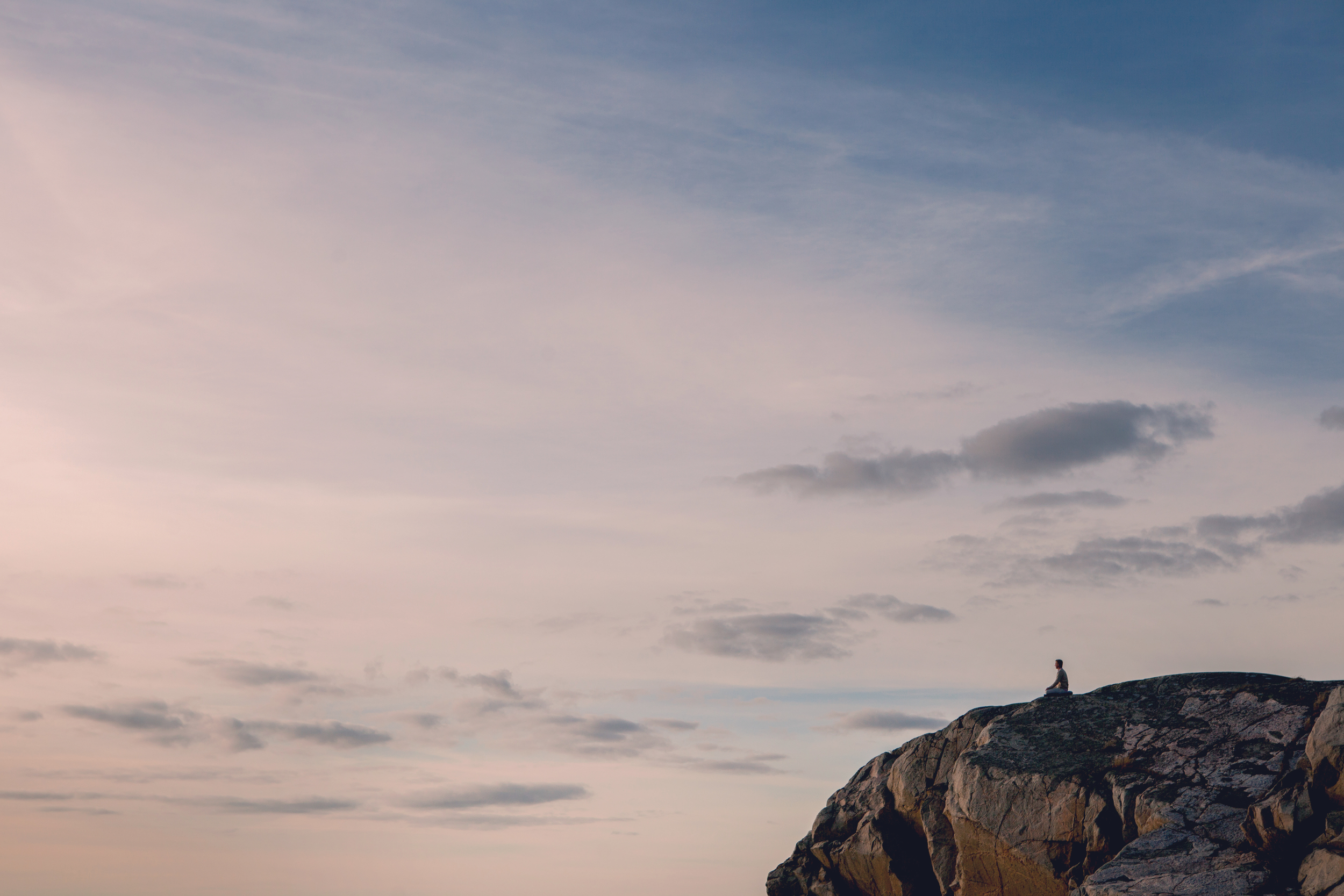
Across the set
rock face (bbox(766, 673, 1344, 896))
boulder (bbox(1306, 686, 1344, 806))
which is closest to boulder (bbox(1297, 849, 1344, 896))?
rock face (bbox(766, 673, 1344, 896))

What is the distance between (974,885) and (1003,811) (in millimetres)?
3679

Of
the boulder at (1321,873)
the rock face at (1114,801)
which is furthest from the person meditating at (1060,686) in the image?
the boulder at (1321,873)

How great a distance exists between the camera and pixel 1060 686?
4994cm

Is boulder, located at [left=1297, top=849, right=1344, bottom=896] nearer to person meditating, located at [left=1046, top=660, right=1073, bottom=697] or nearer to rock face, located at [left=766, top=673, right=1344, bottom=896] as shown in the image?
rock face, located at [left=766, top=673, right=1344, bottom=896]

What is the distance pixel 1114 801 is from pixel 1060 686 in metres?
8.67

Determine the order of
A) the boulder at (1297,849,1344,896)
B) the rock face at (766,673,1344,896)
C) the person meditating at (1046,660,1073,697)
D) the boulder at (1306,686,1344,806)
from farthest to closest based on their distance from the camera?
the person meditating at (1046,660,1073,697), the rock face at (766,673,1344,896), the boulder at (1306,686,1344,806), the boulder at (1297,849,1344,896)

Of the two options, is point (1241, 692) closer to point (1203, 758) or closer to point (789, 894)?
point (1203, 758)

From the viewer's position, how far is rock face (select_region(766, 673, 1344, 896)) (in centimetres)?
3484

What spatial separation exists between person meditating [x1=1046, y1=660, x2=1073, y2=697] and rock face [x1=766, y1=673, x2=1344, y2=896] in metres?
0.48

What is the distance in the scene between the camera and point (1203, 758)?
4097 centimetres

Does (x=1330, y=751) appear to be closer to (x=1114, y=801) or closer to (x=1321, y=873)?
(x=1321, y=873)

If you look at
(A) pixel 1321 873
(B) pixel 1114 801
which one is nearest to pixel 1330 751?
(A) pixel 1321 873

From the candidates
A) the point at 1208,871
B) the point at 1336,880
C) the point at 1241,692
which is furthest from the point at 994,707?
the point at 1336,880

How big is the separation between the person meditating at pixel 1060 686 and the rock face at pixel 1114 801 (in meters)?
0.48
